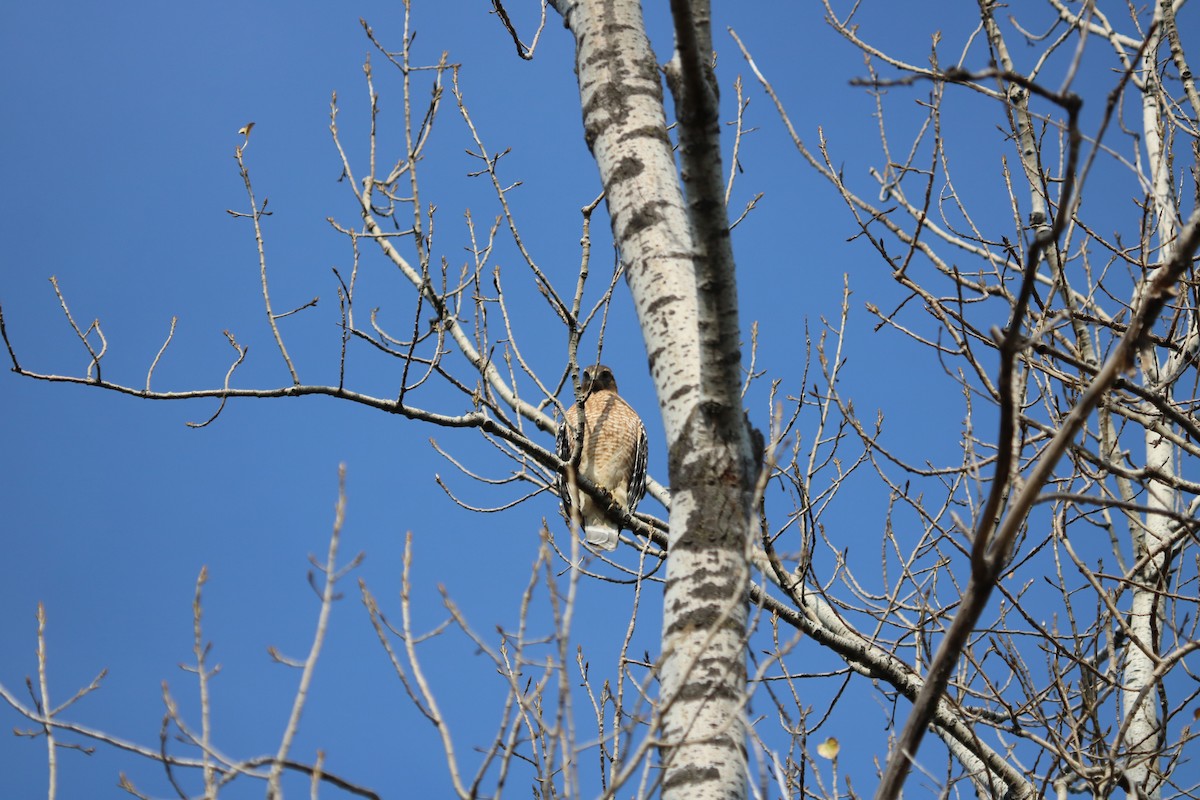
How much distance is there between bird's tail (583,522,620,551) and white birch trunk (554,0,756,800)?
13.5 ft

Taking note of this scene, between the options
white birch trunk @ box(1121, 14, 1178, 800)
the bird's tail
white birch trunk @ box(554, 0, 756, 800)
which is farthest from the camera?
the bird's tail

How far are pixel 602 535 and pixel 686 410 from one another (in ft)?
14.6

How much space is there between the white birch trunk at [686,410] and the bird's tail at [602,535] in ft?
13.5

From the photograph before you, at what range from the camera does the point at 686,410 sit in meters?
2.06

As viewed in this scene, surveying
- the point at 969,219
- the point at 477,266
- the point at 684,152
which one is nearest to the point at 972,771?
the point at 969,219

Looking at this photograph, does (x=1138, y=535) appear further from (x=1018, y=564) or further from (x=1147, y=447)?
(x=1018, y=564)

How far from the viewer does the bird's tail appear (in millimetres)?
6367

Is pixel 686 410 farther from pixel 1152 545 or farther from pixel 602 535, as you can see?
pixel 602 535

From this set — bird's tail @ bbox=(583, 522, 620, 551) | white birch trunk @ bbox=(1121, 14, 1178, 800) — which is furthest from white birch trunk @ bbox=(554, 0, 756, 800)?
bird's tail @ bbox=(583, 522, 620, 551)

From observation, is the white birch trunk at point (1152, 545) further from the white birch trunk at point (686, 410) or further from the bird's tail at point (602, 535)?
the bird's tail at point (602, 535)

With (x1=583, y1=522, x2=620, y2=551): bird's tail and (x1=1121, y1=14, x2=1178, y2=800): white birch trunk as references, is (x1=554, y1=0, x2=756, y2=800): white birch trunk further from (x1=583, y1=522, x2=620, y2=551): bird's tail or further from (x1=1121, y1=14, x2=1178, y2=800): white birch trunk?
(x1=583, y1=522, x2=620, y2=551): bird's tail

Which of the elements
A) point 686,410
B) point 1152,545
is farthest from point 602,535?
point 686,410

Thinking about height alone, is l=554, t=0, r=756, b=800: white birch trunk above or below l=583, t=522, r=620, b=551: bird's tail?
below

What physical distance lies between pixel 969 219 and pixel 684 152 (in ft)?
11.3
